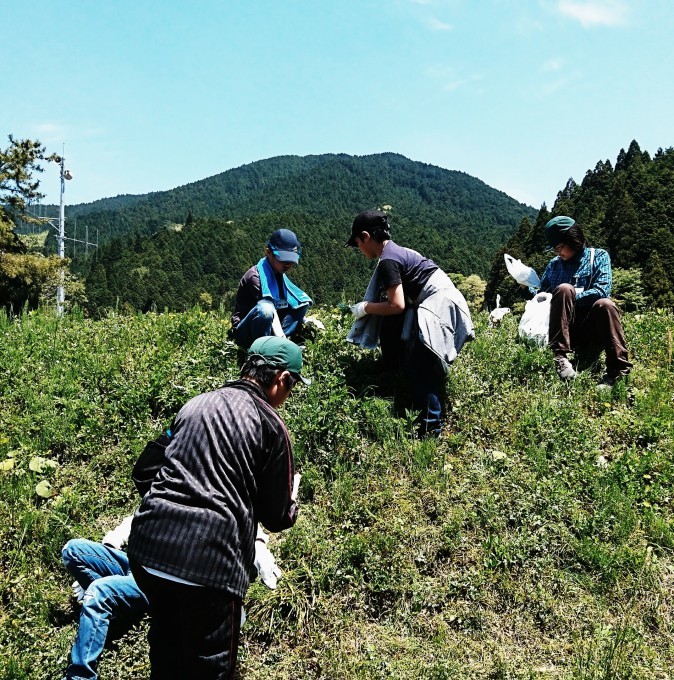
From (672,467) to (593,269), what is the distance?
6.92 ft

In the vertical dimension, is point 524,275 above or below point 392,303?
above

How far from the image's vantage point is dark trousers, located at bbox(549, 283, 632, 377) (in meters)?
5.43

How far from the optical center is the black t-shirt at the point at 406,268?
4902 millimetres

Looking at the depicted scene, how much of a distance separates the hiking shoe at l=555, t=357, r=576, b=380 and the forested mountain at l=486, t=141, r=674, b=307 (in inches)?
864

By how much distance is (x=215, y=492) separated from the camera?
239cm

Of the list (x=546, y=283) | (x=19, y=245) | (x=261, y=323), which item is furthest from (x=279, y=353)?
(x=19, y=245)

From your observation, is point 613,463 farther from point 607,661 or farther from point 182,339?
point 182,339

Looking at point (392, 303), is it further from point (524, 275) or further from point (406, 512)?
point (524, 275)

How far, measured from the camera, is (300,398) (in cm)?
561

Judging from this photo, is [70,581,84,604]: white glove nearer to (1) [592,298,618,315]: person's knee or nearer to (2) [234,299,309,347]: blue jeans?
(2) [234,299,309,347]: blue jeans

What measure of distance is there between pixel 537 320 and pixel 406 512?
2834mm

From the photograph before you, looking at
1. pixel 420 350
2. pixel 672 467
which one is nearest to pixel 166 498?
pixel 420 350

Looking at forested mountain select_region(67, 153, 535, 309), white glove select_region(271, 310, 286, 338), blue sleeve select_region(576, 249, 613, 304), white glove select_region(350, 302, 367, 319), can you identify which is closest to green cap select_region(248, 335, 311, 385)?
white glove select_region(350, 302, 367, 319)

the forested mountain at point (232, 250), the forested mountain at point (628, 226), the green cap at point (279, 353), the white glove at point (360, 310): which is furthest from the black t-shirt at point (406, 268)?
the forested mountain at point (232, 250)
